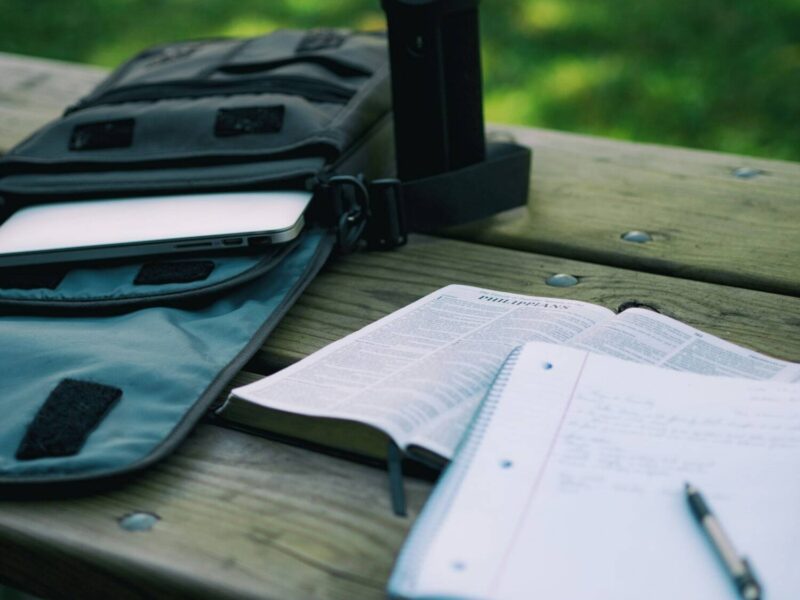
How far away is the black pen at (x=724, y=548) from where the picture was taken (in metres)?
0.63

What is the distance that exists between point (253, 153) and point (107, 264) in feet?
0.72

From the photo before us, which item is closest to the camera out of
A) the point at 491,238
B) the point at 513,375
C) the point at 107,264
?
the point at 513,375

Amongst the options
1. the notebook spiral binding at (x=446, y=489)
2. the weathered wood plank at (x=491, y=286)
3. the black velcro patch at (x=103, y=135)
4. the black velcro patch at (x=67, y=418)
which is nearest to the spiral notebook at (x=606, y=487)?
the notebook spiral binding at (x=446, y=489)

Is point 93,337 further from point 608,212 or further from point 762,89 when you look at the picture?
point 762,89

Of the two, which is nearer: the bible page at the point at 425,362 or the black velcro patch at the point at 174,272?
the bible page at the point at 425,362

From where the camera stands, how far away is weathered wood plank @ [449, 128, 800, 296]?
45.6 inches

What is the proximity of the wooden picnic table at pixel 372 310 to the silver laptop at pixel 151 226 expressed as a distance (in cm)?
Answer: 9

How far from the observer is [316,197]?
119 cm

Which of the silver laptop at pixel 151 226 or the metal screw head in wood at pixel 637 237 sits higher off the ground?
the silver laptop at pixel 151 226

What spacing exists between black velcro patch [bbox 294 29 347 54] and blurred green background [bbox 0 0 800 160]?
3.73ft

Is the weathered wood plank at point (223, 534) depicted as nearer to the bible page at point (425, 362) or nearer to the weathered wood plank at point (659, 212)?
the bible page at point (425, 362)

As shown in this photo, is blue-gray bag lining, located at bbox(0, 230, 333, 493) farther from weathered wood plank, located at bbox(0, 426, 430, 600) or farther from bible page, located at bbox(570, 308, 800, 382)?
bible page, located at bbox(570, 308, 800, 382)

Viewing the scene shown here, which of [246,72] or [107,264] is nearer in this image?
[107,264]

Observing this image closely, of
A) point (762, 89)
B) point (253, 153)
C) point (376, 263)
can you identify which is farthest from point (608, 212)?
point (762, 89)
